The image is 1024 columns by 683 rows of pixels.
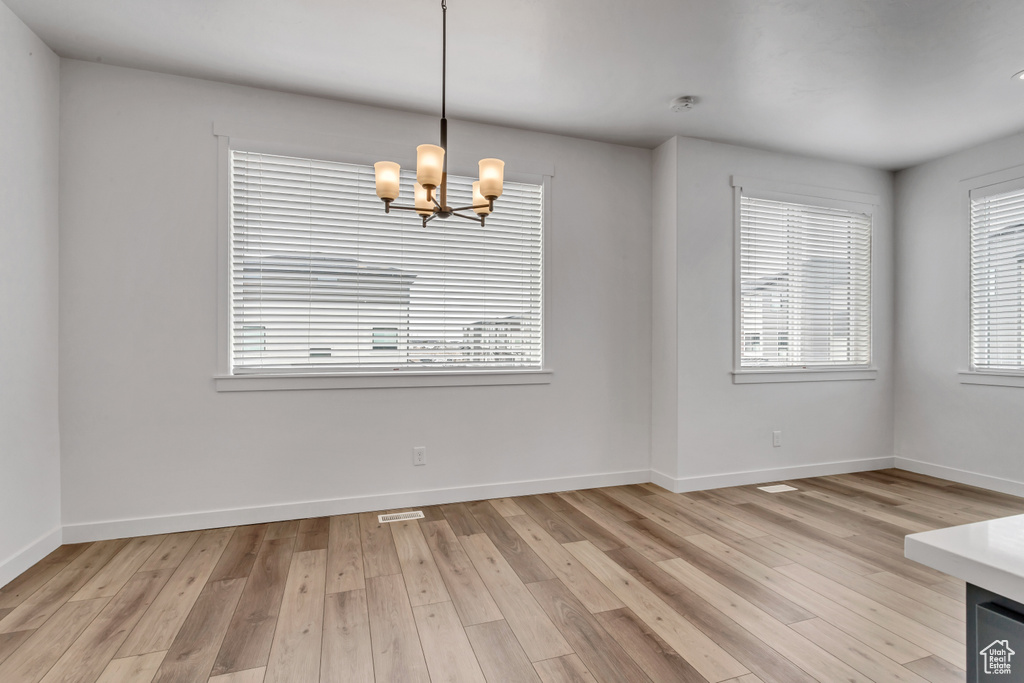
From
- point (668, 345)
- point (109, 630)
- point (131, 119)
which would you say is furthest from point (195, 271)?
point (668, 345)

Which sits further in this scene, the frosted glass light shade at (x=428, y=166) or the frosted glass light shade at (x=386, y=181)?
the frosted glass light shade at (x=386, y=181)

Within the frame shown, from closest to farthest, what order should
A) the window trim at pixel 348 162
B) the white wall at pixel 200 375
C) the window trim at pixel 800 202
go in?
the white wall at pixel 200 375 < the window trim at pixel 348 162 < the window trim at pixel 800 202

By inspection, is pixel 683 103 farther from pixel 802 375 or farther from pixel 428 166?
pixel 802 375

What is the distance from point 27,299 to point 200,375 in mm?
881

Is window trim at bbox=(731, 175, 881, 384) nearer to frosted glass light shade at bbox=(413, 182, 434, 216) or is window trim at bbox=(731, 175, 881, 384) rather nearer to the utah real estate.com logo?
frosted glass light shade at bbox=(413, 182, 434, 216)

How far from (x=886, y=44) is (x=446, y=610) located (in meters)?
3.59

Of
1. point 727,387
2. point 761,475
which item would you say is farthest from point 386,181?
point 761,475

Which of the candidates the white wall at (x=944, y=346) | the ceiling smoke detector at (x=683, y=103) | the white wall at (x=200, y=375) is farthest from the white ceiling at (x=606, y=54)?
the white wall at (x=944, y=346)

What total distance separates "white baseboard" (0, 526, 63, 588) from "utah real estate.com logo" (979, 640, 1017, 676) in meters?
3.54

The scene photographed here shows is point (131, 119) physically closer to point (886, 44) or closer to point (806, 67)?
point (806, 67)

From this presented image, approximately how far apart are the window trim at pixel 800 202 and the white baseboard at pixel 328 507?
4.13ft

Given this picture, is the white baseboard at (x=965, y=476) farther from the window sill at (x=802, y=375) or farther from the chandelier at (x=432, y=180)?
the chandelier at (x=432, y=180)

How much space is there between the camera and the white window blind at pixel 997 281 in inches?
157

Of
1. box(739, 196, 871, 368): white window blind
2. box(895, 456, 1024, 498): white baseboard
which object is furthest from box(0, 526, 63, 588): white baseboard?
box(895, 456, 1024, 498): white baseboard
